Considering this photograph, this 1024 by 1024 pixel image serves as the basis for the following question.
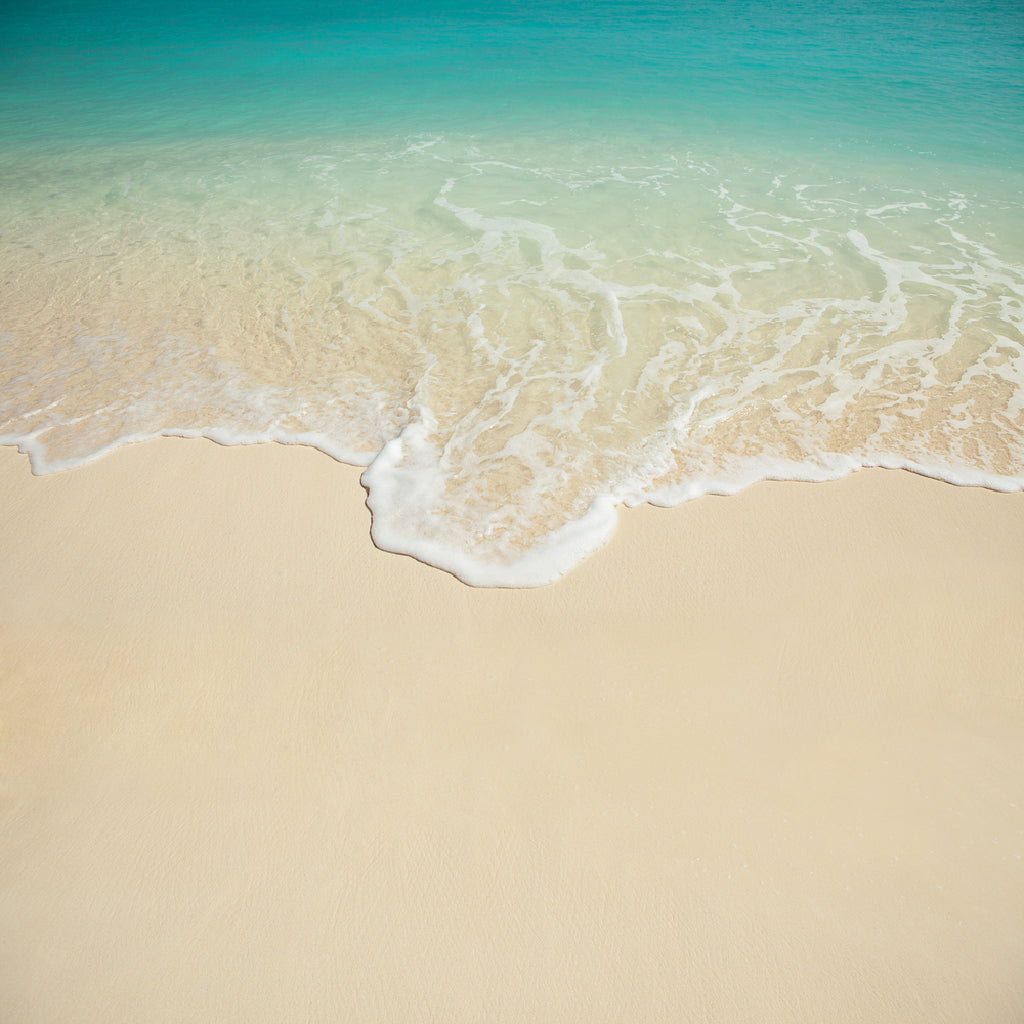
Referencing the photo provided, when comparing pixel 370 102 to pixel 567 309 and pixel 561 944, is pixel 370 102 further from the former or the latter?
pixel 561 944

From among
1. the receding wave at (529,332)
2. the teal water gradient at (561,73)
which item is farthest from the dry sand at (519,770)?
the teal water gradient at (561,73)

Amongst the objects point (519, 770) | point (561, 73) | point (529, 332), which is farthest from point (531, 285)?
point (561, 73)

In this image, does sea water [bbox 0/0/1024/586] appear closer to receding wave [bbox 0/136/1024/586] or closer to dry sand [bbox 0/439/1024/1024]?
receding wave [bbox 0/136/1024/586]

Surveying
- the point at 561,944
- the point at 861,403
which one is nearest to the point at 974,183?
the point at 861,403

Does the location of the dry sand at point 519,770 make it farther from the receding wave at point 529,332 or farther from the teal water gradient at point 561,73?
the teal water gradient at point 561,73

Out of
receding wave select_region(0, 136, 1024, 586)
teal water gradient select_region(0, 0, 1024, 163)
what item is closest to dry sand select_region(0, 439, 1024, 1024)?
receding wave select_region(0, 136, 1024, 586)

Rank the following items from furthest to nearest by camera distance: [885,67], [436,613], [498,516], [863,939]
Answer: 1. [885,67]
2. [498,516]
3. [436,613]
4. [863,939]

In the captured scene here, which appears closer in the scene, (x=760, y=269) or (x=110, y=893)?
(x=110, y=893)

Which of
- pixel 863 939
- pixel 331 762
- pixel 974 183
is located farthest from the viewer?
pixel 974 183
